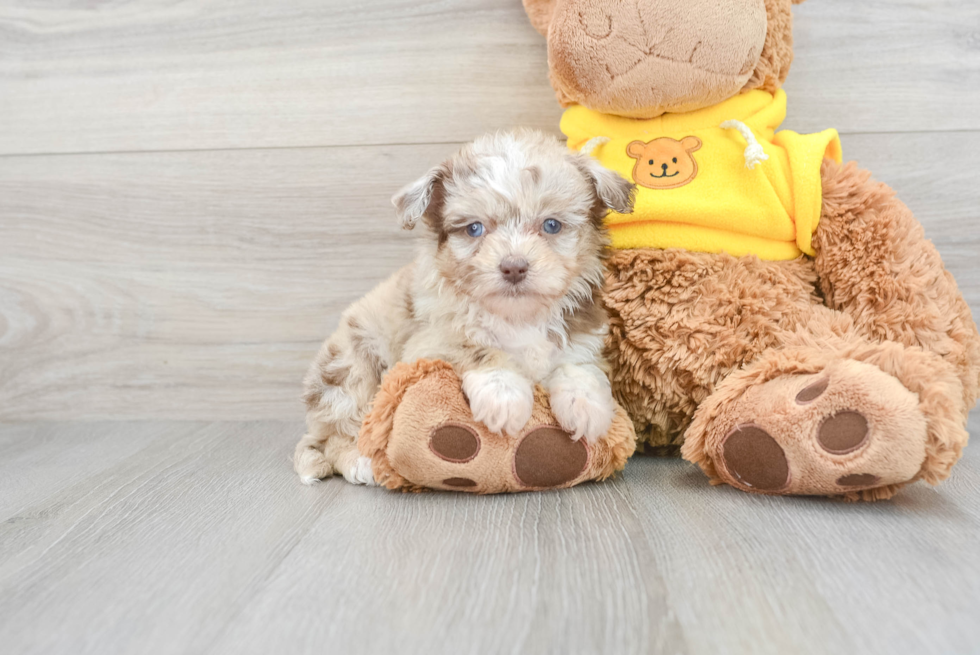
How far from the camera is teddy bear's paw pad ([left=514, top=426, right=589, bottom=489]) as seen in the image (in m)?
1.42

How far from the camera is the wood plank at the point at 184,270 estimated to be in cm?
216

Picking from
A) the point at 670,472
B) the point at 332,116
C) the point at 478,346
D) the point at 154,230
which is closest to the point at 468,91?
the point at 332,116

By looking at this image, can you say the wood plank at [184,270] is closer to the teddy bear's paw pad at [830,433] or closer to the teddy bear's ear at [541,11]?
the teddy bear's ear at [541,11]

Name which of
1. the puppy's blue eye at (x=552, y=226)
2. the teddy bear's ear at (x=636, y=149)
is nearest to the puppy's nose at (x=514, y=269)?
the puppy's blue eye at (x=552, y=226)

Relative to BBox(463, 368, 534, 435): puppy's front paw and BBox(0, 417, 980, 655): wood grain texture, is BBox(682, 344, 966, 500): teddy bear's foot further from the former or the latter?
BBox(463, 368, 534, 435): puppy's front paw

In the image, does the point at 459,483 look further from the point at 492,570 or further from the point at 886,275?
the point at 886,275

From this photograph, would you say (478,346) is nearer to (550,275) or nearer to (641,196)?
(550,275)

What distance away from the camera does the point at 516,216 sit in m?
1.44

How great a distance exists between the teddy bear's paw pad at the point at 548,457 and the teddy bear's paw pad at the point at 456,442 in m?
0.09

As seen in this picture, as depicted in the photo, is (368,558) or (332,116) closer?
(368,558)

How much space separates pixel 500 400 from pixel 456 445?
0.13 m

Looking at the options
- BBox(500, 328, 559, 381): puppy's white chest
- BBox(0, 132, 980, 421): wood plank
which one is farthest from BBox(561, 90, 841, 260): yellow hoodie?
BBox(0, 132, 980, 421): wood plank

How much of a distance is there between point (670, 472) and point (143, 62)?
6.42 ft

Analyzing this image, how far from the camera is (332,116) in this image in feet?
6.97
